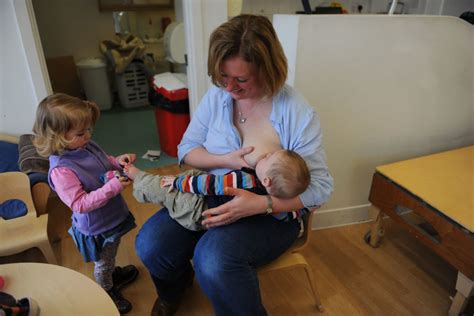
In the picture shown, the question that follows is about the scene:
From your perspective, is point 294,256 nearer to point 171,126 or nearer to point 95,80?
point 171,126

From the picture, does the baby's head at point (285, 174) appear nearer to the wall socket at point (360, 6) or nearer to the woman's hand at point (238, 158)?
the woman's hand at point (238, 158)

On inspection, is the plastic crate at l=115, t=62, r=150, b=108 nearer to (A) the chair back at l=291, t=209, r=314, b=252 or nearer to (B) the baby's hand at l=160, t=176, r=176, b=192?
(B) the baby's hand at l=160, t=176, r=176, b=192

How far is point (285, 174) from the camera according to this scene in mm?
1019

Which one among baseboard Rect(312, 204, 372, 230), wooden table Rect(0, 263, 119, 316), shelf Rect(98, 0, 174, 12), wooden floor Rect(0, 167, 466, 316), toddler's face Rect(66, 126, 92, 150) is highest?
shelf Rect(98, 0, 174, 12)

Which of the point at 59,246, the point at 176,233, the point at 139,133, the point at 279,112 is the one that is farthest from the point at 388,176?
the point at 139,133

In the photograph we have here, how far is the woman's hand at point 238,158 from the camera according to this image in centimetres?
116

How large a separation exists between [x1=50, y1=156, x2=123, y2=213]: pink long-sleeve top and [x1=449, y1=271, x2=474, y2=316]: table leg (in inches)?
53.8

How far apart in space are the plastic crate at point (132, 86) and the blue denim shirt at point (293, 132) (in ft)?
9.72

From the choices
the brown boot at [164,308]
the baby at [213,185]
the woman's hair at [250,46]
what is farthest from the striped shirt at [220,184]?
the brown boot at [164,308]

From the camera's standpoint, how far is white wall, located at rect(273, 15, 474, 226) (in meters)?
1.50

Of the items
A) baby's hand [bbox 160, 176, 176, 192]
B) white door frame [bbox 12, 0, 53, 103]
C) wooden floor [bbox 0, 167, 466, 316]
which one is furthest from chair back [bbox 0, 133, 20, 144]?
baby's hand [bbox 160, 176, 176, 192]

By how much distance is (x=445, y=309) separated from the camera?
1438 mm

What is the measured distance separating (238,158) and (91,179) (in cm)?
53

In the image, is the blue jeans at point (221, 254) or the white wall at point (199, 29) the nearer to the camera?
the blue jeans at point (221, 254)
